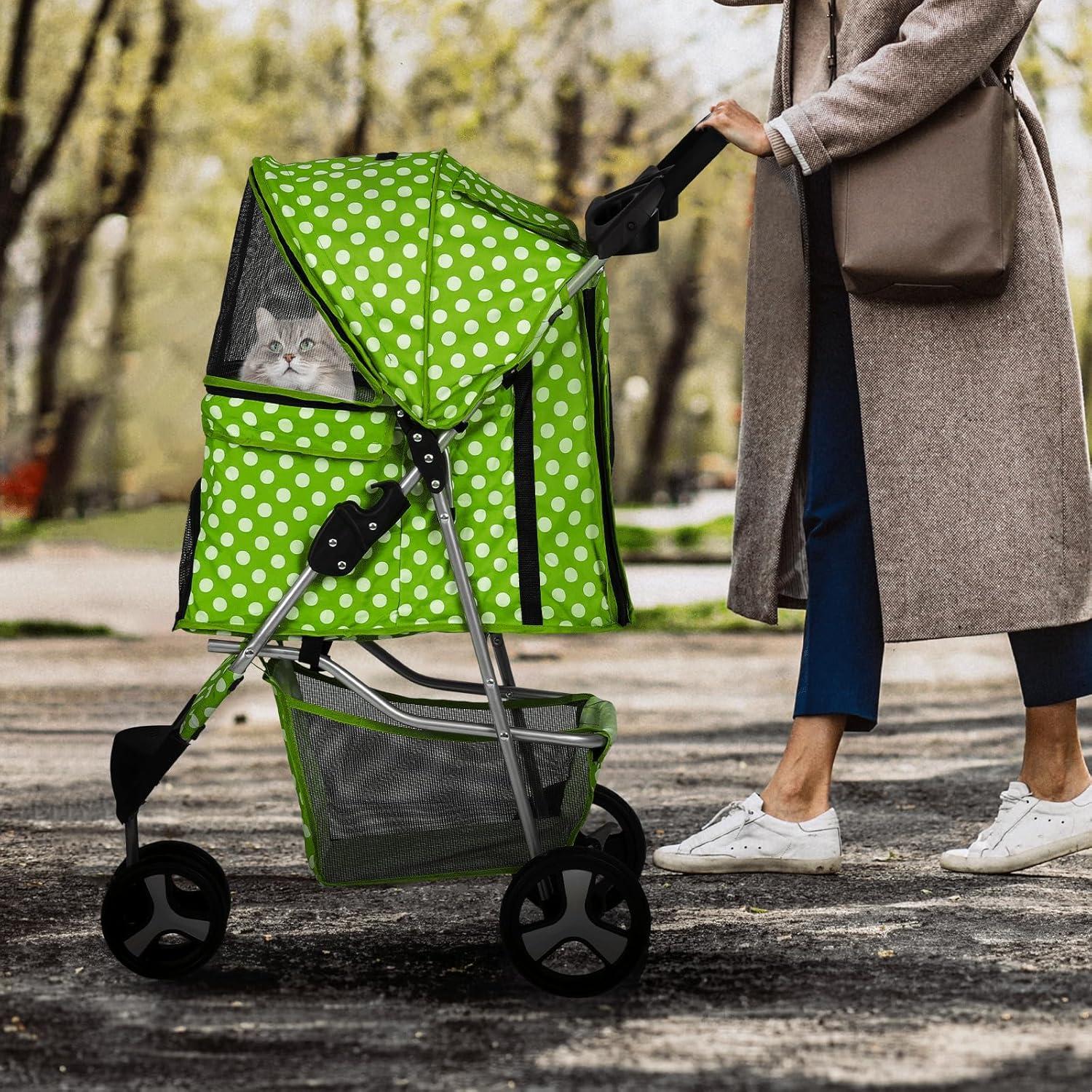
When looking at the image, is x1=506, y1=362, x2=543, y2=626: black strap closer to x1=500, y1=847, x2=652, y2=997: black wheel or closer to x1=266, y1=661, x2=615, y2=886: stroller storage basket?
x1=266, y1=661, x2=615, y2=886: stroller storage basket

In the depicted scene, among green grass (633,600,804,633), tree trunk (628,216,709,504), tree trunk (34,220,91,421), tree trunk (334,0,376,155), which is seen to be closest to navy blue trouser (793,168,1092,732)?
green grass (633,600,804,633)

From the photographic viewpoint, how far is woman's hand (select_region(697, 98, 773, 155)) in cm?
286

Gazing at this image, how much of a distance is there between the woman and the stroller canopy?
62 cm

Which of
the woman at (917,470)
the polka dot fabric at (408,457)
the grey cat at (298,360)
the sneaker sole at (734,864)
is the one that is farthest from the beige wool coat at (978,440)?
the grey cat at (298,360)

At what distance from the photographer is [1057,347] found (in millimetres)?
3152

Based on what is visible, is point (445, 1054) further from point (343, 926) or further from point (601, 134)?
point (601, 134)

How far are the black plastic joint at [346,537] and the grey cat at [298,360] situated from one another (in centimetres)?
22

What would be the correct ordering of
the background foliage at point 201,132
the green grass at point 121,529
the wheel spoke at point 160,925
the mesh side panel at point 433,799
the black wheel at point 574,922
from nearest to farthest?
1. the black wheel at point 574,922
2. the wheel spoke at point 160,925
3. the mesh side panel at point 433,799
4. the background foliage at point 201,132
5. the green grass at point 121,529

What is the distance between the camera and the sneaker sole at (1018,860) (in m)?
3.20

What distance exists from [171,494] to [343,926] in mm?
11518

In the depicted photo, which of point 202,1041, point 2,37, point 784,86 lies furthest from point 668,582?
point 202,1041

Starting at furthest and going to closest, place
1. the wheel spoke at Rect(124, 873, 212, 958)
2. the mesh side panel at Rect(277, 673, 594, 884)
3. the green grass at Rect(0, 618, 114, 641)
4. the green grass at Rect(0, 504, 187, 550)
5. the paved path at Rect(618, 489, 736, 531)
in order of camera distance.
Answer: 1. the paved path at Rect(618, 489, 736, 531)
2. the green grass at Rect(0, 504, 187, 550)
3. the green grass at Rect(0, 618, 114, 641)
4. the mesh side panel at Rect(277, 673, 594, 884)
5. the wheel spoke at Rect(124, 873, 212, 958)

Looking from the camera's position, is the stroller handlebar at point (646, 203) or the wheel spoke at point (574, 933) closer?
the wheel spoke at point (574, 933)

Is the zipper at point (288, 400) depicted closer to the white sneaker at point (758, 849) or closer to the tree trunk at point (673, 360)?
the white sneaker at point (758, 849)
